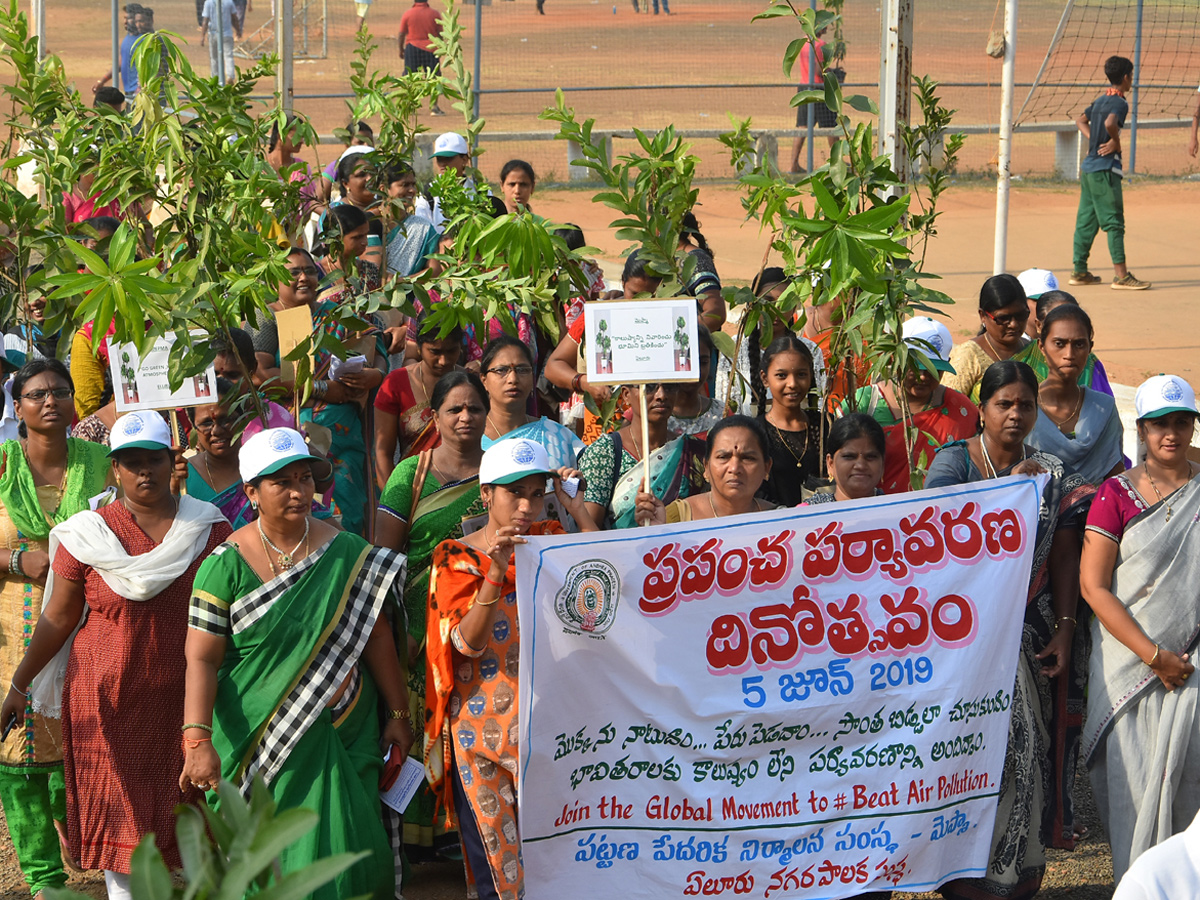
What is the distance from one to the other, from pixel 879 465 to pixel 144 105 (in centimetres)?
275

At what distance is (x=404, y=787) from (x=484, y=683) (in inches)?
15.5

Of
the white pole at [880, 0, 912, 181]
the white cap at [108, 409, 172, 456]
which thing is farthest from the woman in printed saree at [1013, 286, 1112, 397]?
the white cap at [108, 409, 172, 456]

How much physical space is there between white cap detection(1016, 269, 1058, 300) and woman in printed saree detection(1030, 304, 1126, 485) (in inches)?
47.4

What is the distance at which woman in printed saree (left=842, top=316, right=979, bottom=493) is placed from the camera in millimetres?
5371

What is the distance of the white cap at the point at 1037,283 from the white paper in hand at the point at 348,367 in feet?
10.1

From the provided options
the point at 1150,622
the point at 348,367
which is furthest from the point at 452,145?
the point at 1150,622

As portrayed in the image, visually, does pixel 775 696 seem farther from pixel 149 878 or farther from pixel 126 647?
pixel 149 878

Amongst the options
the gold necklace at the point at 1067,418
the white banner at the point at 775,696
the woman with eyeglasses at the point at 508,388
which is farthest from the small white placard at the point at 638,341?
the gold necklace at the point at 1067,418

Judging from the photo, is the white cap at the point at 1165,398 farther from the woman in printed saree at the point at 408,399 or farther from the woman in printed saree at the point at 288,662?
the woman in printed saree at the point at 408,399

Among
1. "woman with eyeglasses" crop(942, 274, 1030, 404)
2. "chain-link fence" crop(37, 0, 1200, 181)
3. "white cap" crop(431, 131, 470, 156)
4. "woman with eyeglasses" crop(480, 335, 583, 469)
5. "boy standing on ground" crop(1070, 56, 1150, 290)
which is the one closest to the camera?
"woman with eyeglasses" crop(480, 335, 583, 469)

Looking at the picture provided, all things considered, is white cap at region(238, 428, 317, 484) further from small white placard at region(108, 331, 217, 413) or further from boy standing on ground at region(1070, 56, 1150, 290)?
boy standing on ground at region(1070, 56, 1150, 290)

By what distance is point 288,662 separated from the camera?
4.23 m

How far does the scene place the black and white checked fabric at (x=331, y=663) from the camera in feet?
13.8

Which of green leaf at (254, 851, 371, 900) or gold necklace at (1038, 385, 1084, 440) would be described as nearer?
green leaf at (254, 851, 371, 900)
